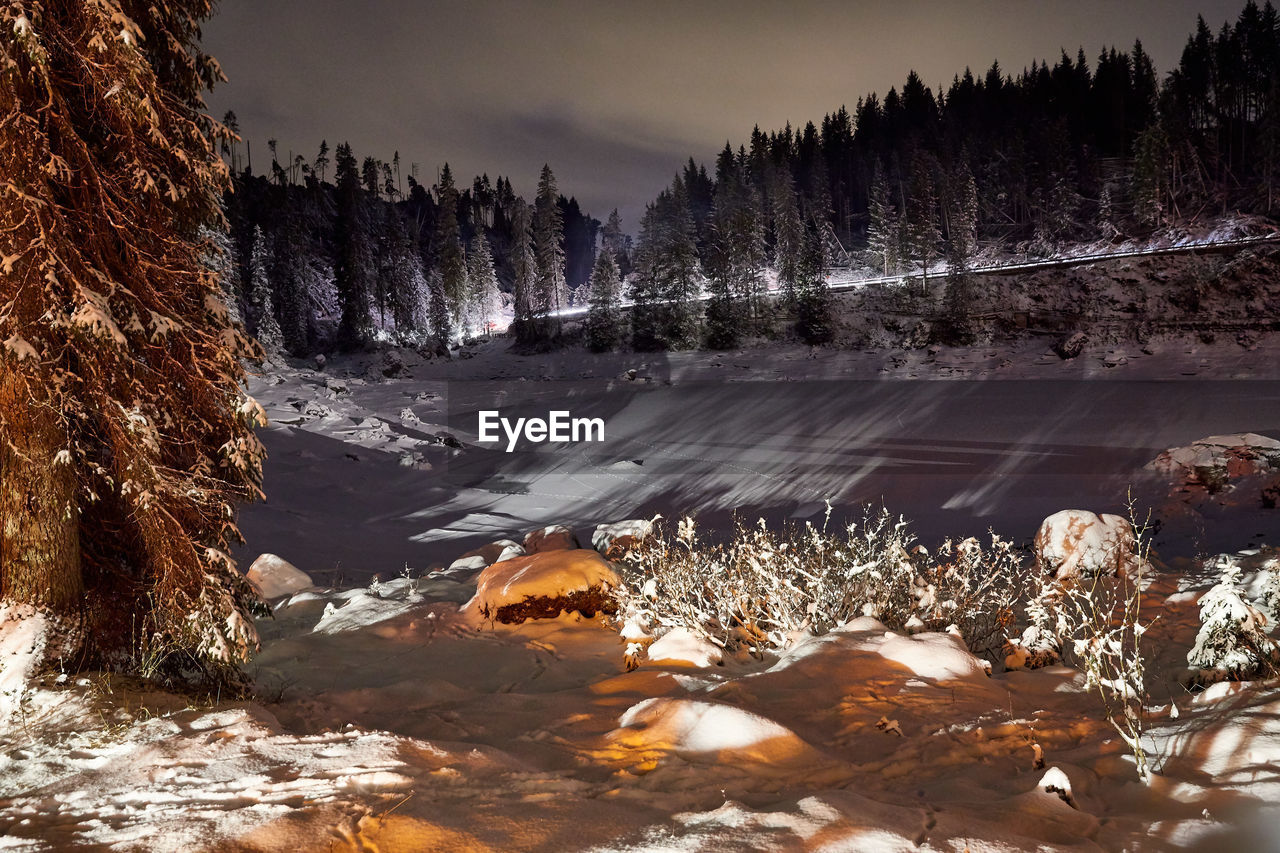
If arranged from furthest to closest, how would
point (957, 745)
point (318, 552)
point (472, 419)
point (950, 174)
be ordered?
point (950, 174)
point (472, 419)
point (318, 552)
point (957, 745)

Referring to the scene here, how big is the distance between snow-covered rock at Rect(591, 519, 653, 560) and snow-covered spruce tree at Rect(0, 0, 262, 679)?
656 centimetres

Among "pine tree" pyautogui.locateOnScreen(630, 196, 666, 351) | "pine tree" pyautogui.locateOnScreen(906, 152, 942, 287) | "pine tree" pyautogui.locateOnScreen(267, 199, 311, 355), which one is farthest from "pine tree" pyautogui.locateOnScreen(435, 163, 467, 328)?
"pine tree" pyautogui.locateOnScreen(906, 152, 942, 287)

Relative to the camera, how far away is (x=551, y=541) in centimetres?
1064

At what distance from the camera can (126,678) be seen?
13.3ft

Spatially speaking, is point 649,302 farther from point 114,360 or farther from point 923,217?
point 114,360

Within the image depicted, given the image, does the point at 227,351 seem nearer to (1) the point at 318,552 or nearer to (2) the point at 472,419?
(1) the point at 318,552

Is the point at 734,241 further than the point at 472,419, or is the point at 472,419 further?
the point at 734,241

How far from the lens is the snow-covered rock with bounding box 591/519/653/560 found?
10.8 m

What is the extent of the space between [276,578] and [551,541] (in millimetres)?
4113

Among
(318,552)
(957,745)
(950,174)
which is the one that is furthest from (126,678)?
(950,174)

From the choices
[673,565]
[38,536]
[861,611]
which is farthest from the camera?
[673,565]

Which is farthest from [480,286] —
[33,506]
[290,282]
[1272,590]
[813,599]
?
[1272,590]

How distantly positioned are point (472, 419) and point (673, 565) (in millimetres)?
27366

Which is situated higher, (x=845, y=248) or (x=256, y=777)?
(x=845, y=248)
